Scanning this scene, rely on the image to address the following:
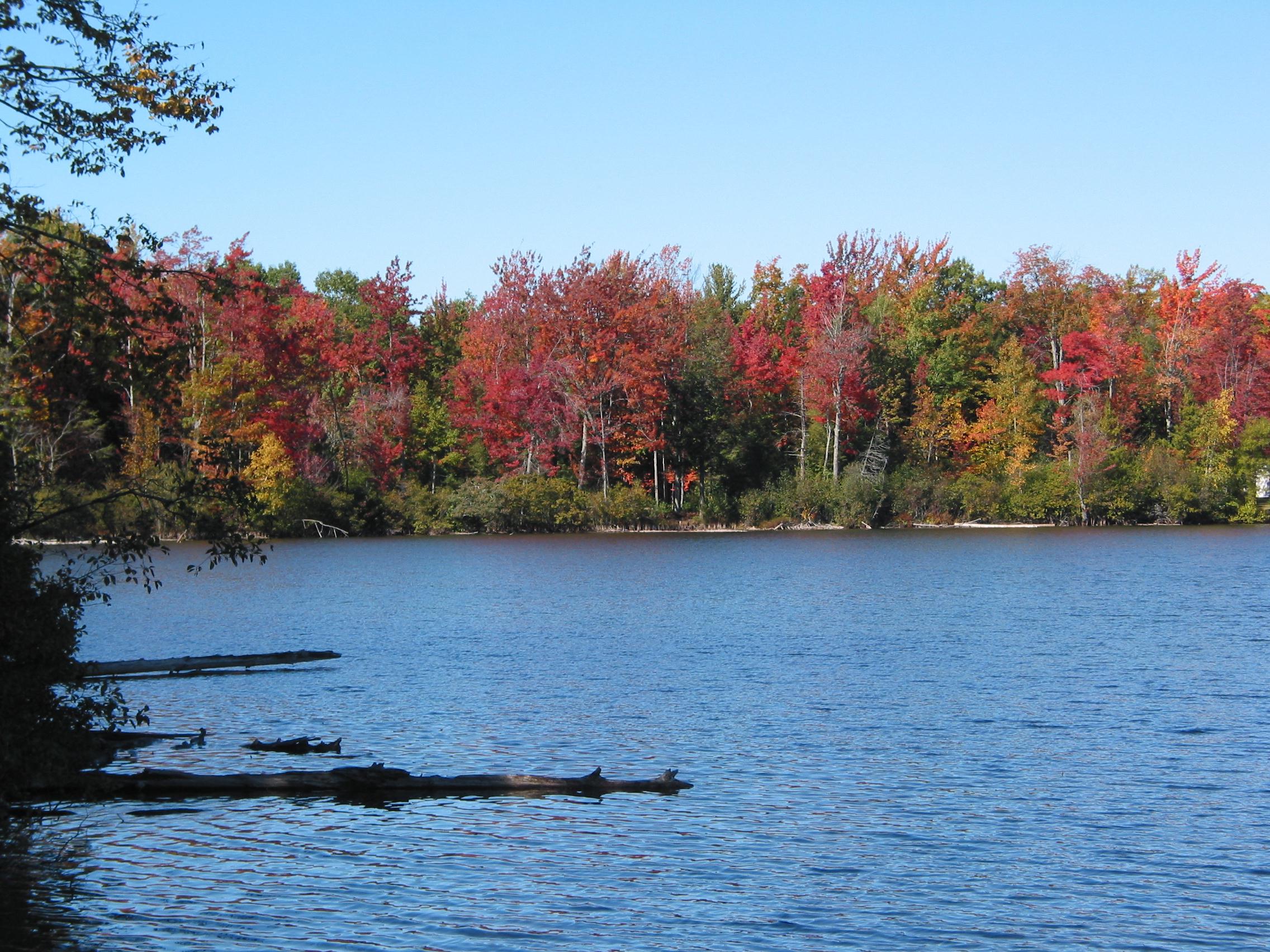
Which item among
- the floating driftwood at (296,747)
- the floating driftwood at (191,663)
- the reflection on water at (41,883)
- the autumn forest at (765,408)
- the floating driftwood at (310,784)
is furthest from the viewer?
the autumn forest at (765,408)

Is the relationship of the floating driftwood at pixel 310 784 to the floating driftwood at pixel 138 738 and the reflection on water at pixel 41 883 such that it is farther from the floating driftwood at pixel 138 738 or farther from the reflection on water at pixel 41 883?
the floating driftwood at pixel 138 738

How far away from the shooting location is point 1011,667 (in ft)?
87.3

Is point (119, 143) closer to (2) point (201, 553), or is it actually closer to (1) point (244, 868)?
(1) point (244, 868)

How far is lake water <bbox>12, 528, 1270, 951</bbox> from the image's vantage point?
11680mm

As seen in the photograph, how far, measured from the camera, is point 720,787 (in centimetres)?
1650

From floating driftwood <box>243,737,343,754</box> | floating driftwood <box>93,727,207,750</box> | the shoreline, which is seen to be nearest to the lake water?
floating driftwood <box>243,737,343,754</box>

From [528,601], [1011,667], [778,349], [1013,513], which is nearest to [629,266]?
[778,349]

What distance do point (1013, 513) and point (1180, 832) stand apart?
7284cm

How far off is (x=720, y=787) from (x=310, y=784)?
547 centimetres

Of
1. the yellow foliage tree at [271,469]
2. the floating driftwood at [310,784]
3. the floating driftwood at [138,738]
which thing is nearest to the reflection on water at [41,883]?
the floating driftwood at [310,784]

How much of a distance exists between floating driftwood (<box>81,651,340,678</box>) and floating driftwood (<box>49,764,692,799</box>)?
3960mm

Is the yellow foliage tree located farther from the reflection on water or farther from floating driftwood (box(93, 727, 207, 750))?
the reflection on water

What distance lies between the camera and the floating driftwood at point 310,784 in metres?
14.1

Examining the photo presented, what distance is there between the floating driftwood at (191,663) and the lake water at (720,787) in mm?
746
